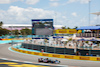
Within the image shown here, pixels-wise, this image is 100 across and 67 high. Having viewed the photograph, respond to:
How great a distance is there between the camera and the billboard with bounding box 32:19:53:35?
47.4m

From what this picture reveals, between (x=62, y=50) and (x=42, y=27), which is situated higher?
(x=42, y=27)

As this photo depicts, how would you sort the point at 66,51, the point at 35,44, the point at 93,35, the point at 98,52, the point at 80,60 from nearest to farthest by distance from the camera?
the point at 80,60
the point at 98,52
the point at 66,51
the point at 35,44
the point at 93,35

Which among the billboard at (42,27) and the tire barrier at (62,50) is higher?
the billboard at (42,27)

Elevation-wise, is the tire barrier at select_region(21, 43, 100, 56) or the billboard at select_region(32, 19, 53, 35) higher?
the billboard at select_region(32, 19, 53, 35)

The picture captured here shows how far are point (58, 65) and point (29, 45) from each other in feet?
61.3

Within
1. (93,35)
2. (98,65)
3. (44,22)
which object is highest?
(44,22)

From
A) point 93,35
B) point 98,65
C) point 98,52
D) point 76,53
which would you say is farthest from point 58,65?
point 93,35

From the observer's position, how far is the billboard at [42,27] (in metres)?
47.4

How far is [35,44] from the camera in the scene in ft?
123

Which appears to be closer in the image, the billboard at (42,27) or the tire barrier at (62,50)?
the tire barrier at (62,50)

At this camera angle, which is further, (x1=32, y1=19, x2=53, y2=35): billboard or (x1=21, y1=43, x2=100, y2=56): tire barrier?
(x1=32, y1=19, x2=53, y2=35): billboard

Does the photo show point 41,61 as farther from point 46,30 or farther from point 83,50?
point 46,30

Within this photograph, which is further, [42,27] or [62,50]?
[42,27]

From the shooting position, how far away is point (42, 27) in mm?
48062
